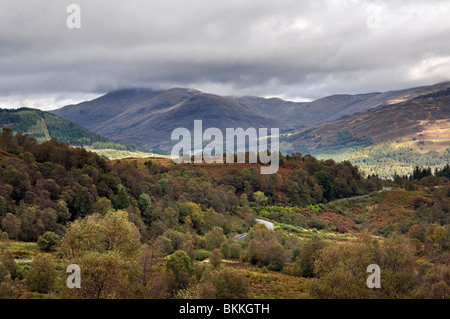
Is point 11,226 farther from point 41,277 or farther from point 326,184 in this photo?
point 326,184

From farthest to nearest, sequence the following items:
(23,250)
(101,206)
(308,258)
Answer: (101,206)
(308,258)
(23,250)

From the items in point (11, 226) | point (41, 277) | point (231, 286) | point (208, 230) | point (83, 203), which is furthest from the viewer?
point (208, 230)

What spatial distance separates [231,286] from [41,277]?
61.4ft

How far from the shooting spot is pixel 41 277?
41438mm

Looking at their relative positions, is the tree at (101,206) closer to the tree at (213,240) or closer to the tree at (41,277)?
the tree at (213,240)

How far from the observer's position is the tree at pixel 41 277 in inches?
1629

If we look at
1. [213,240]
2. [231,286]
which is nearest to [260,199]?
[213,240]

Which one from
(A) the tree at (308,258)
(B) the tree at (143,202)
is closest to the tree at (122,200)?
(B) the tree at (143,202)

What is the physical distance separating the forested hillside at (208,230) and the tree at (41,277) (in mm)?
98

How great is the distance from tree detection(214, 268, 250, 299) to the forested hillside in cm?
11

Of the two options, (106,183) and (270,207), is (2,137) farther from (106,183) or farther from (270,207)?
(270,207)

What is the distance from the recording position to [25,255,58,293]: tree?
1629 inches

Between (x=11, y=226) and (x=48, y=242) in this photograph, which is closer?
(x=48, y=242)
